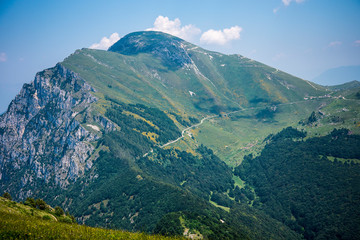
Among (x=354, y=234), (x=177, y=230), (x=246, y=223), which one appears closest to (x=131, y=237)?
(x=177, y=230)

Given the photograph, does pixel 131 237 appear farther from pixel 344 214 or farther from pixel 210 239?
pixel 344 214

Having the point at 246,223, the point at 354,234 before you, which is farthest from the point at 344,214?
the point at 246,223

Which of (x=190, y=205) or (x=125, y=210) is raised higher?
(x=190, y=205)

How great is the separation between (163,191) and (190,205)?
40.0 metres

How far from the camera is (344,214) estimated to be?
195000 mm

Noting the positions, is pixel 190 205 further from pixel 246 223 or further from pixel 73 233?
pixel 73 233

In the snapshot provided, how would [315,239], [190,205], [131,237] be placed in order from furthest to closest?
[315,239], [190,205], [131,237]

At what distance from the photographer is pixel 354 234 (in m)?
176

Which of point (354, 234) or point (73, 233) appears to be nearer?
point (73, 233)

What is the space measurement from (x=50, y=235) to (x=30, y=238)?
8.87 feet

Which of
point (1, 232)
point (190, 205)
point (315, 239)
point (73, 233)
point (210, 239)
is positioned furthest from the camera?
point (315, 239)

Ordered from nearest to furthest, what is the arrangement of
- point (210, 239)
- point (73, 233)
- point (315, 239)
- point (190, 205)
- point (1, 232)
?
point (1, 232), point (73, 233), point (210, 239), point (190, 205), point (315, 239)

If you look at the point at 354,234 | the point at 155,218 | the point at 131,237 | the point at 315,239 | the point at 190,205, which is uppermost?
the point at 131,237

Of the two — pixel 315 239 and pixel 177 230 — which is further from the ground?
pixel 177 230
